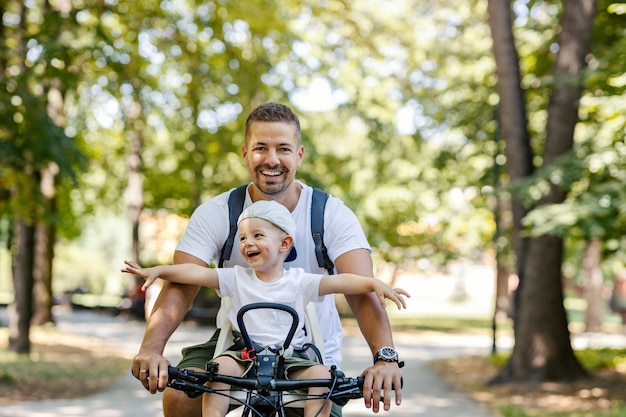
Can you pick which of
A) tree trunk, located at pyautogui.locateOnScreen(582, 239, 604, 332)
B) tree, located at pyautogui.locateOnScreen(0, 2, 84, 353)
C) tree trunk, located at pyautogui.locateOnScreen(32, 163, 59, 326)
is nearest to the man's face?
tree, located at pyautogui.locateOnScreen(0, 2, 84, 353)

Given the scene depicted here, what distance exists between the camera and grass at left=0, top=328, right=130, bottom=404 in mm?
13609

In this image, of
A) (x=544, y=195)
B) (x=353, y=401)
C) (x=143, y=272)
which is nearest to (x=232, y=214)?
(x=143, y=272)

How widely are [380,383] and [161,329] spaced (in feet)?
2.91

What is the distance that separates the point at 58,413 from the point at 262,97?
9.52 m

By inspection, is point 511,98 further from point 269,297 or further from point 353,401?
point 269,297

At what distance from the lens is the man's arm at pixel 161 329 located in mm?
3521

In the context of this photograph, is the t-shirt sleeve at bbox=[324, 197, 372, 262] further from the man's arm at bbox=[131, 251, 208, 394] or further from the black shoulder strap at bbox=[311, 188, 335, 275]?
the man's arm at bbox=[131, 251, 208, 394]

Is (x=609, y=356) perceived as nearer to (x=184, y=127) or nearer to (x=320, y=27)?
(x=320, y=27)

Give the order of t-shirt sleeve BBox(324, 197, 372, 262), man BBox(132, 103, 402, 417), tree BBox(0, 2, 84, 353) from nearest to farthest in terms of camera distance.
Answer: man BBox(132, 103, 402, 417) → t-shirt sleeve BBox(324, 197, 372, 262) → tree BBox(0, 2, 84, 353)

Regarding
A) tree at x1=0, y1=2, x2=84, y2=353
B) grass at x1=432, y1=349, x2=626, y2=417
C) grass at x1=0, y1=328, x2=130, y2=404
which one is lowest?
grass at x1=432, y1=349, x2=626, y2=417

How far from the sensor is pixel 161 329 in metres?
3.80

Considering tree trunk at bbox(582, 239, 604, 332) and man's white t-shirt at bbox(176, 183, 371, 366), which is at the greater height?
man's white t-shirt at bbox(176, 183, 371, 366)

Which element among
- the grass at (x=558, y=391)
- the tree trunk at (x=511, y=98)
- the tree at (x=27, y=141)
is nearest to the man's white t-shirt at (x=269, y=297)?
the grass at (x=558, y=391)

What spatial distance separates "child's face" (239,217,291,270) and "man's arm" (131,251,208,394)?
1.15 feet
